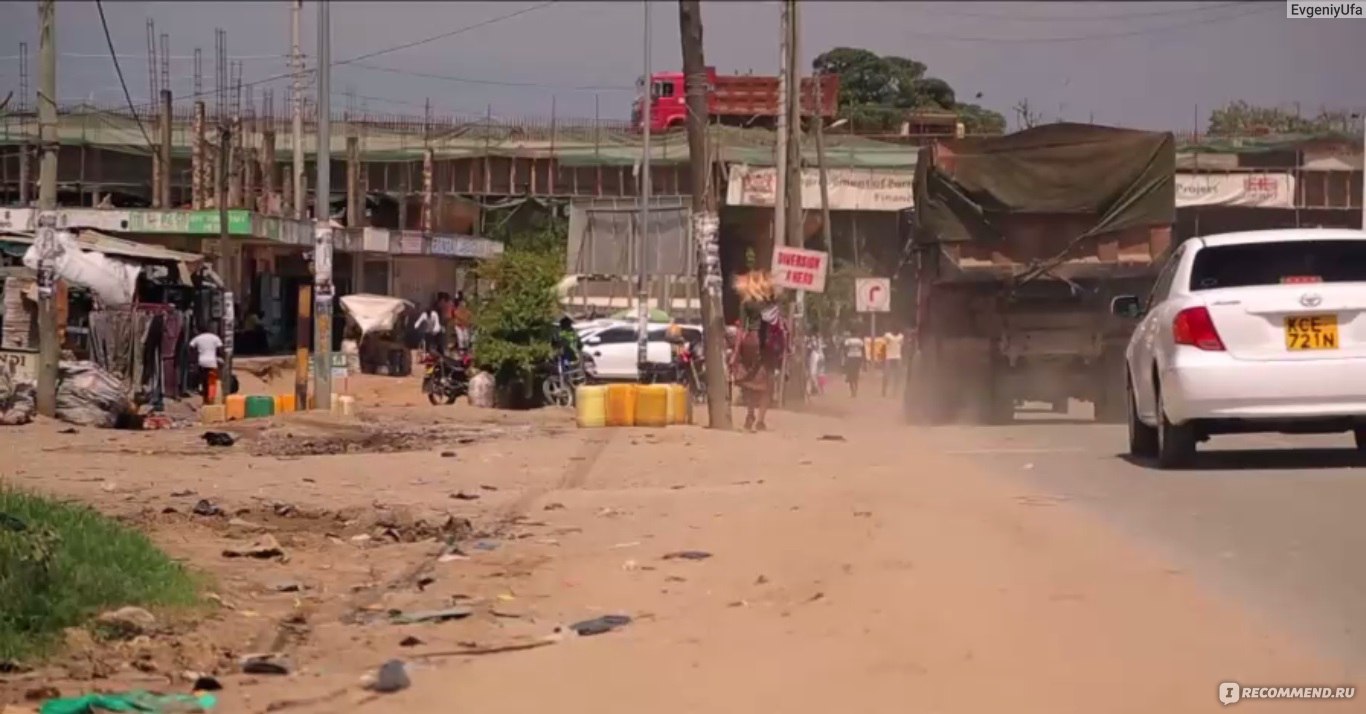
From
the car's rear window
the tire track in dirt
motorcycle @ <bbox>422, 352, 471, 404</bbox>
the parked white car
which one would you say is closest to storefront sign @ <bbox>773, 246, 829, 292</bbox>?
motorcycle @ <bbox>422, 352, 471, 404</bbox>

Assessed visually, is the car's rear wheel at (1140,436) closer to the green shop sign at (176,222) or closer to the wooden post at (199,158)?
the green shop sign at (176,222)

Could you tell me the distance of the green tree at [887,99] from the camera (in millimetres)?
41656

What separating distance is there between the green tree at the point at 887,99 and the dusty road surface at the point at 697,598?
24118mm

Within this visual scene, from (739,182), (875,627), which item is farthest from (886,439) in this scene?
(739,182)

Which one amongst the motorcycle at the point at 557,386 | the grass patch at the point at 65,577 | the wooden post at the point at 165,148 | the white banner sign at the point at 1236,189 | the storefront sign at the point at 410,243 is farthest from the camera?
the white banner sign at the point at 1236,189

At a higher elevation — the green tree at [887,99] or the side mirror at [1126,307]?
the green tree at [887,99]

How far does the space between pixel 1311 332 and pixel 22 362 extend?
17.4 m

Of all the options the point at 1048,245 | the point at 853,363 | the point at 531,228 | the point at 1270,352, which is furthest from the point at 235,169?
the point at 1270,352

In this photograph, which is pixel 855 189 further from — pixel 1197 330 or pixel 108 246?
pixel 1197 330

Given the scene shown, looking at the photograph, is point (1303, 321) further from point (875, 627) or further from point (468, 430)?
point (468, 430)

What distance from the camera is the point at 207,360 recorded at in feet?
98.4

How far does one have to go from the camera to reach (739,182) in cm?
5303

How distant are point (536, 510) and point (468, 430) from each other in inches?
421

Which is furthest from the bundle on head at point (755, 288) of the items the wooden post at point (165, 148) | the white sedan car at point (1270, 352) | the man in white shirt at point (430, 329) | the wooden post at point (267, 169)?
the white sedan car at point (1270, 352)
